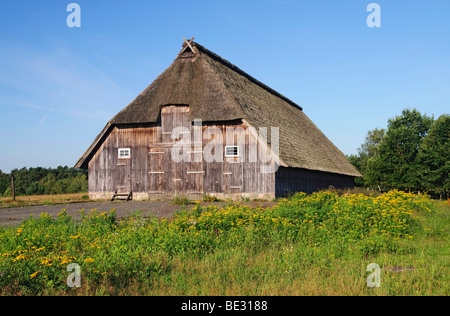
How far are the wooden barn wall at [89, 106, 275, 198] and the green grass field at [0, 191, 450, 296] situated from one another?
941cm

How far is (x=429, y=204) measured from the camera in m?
15.5

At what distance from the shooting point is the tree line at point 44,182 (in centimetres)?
6103

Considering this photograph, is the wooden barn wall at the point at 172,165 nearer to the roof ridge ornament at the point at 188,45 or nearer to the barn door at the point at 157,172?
the barn door at the point at 157,172

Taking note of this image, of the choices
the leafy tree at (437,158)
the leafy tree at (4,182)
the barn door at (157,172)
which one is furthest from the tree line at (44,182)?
the leafy tree at (437,158)

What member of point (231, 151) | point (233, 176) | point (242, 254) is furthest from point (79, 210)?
point (242, 254)

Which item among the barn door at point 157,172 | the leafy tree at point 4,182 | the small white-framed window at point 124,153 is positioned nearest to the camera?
the barn door at point 157,172

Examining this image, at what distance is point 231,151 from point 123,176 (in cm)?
716

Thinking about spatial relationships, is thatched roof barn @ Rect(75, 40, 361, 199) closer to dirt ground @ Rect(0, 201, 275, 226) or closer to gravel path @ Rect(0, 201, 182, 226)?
dirt ground @ Rect(0, 201, 275, 226)

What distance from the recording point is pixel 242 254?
7.51 meters

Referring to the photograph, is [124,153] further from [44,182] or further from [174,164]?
[44,182]

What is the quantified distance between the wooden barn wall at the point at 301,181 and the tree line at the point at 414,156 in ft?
36.5

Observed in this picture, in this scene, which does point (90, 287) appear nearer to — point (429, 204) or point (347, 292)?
point (347, 292)
